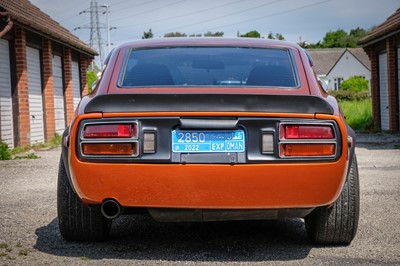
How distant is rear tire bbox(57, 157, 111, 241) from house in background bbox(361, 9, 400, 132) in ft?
43.6

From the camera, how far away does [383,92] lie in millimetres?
20016

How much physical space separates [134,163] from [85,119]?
0.40 m

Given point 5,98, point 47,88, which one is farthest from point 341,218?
point 47,88

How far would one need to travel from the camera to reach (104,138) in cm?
345

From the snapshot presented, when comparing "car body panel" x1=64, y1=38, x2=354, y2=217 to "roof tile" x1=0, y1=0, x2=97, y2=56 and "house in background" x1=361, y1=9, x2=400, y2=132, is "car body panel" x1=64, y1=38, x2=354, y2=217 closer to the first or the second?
"roof tile" x1=0, y1=0, x2=97, y2=56

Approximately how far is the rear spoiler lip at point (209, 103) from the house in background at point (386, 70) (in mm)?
13130

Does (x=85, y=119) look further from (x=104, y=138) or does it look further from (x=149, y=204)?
(x=149, y=204)

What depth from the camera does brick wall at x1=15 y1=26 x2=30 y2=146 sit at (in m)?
14.2

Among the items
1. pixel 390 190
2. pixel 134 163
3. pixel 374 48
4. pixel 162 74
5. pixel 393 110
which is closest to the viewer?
pixel 134 163

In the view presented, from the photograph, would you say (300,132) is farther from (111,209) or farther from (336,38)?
(336,38)

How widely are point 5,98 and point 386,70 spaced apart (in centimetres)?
1168

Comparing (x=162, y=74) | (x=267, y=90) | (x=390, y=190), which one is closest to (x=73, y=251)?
(x=162, y=74)

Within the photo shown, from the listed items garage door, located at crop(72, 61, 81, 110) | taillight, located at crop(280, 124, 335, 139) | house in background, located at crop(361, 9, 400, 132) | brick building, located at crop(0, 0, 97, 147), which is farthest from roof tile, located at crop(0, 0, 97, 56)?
taillight, located at crop(280, 124, 335, 139)

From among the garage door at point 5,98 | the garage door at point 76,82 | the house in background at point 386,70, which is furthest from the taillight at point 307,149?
the garage door at point 76,82
